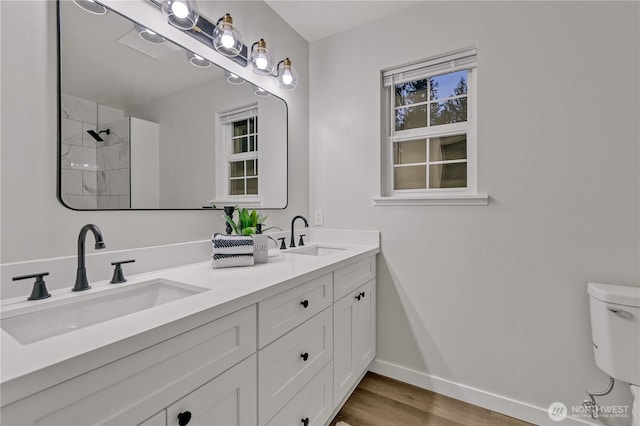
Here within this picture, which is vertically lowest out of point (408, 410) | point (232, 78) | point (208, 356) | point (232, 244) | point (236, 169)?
point (408, 410)

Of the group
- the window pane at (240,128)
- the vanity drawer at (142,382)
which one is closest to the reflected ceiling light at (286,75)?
the window pane at (240,128)

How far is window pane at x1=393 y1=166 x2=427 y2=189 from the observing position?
6.49ft

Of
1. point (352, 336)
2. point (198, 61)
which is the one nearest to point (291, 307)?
point (352, 336)

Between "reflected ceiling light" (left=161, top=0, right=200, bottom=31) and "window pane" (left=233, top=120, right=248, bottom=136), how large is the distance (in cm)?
52

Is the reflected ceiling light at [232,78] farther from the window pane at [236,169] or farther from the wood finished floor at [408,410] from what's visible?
the wood finished floor at [408,410]

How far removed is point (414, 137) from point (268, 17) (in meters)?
1.28

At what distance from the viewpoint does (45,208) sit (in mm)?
971

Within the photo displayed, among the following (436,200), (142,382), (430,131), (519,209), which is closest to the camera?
(142,382)

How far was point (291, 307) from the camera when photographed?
45.9 inches

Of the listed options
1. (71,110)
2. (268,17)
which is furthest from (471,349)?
(268,17)

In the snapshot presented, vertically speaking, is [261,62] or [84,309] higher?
[261,62]

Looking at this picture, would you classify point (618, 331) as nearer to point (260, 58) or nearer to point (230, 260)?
point (230, 260)

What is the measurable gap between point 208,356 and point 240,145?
1.21 m

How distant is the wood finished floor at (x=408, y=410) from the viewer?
5.17ft
